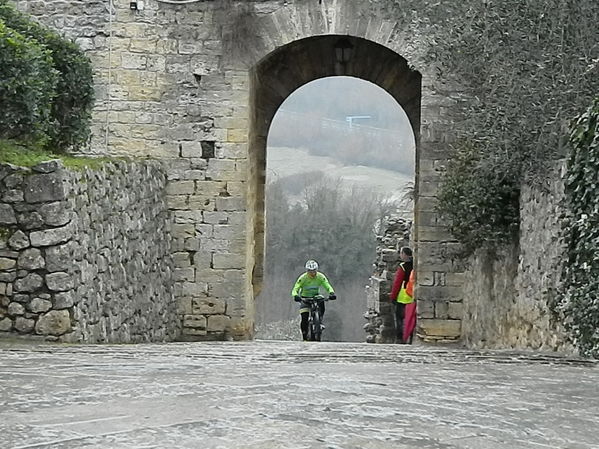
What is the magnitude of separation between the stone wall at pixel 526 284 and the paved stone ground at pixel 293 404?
179cm

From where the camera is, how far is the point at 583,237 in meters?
6.09

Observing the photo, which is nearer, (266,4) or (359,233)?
(266,4)

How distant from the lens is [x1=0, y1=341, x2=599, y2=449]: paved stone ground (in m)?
2.86

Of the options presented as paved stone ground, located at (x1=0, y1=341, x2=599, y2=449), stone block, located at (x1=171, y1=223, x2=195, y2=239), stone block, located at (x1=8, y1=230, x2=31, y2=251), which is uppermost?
stone block, located at (x1=171, y1=223, x2=195, y2=239)

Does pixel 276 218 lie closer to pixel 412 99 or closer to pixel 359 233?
pixel 359 233

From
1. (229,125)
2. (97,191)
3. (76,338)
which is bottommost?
(76,338)

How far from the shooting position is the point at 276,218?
1124 inches

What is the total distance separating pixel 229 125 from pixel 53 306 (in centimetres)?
464

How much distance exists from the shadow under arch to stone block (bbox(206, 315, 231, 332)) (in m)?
1.09

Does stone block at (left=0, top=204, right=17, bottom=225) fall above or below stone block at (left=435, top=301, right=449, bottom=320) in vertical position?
above

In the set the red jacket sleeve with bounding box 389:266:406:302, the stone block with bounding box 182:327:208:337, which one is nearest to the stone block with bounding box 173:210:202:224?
the stone block with bounding box 182:327:208:337

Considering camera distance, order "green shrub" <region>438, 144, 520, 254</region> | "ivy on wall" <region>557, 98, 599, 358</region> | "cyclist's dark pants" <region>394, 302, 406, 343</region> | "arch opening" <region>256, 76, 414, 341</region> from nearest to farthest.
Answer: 1. "ivy on wall" <region>557, 98, 599, 358</region>
2. "green shrub" <region>438, 144, 520, 254</region>
3. "cyclist's dark pants" <region>394, 302, 406, 343</region>
4. "arch opening" <region>256, 76, 414, 341</region>

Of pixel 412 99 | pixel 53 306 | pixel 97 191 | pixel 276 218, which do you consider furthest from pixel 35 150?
pixel 276 218

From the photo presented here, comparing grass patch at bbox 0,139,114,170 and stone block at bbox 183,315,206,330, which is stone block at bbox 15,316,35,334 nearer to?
grass patch at bbox 0,139,114,170
